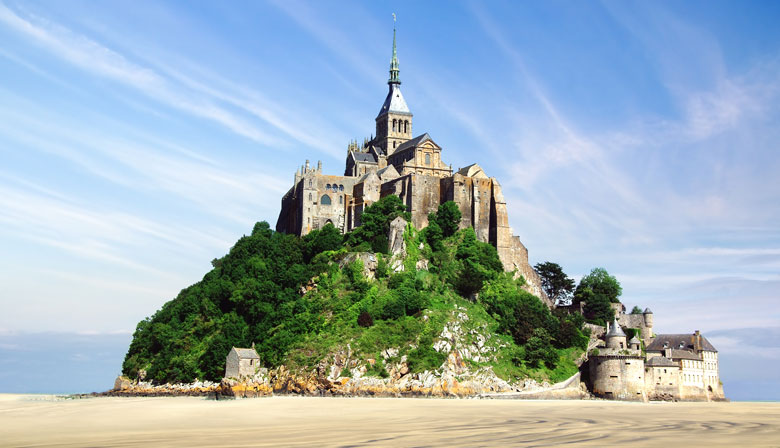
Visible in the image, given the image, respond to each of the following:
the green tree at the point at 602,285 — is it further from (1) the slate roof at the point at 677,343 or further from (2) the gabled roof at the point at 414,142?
(2) the gabled roof at the point at 414,142

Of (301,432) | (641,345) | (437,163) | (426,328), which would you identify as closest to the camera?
(301,432)

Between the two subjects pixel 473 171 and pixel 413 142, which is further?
pixel 413 142

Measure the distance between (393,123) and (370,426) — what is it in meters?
73.7

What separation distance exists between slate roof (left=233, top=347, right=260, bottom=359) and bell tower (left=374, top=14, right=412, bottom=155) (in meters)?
42.0

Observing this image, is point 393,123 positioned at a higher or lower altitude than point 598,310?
higher

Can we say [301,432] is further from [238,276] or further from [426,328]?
[238,276]

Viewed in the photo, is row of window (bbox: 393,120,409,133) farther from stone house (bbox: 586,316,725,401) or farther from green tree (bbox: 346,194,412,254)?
stone house (bbox: 586,316,725,401)

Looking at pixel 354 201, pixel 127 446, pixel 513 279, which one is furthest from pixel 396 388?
pixel 127 446

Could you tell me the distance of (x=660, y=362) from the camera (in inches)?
2601

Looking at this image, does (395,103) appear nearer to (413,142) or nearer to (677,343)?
(413,142)

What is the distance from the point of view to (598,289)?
265 feet

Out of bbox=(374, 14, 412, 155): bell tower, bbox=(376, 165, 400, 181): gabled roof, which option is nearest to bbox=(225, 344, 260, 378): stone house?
bbox=(376, 165, 400, 181): gabled roof

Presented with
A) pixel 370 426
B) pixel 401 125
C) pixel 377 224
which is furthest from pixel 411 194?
pixel 370 426

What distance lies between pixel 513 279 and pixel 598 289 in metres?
11.2
